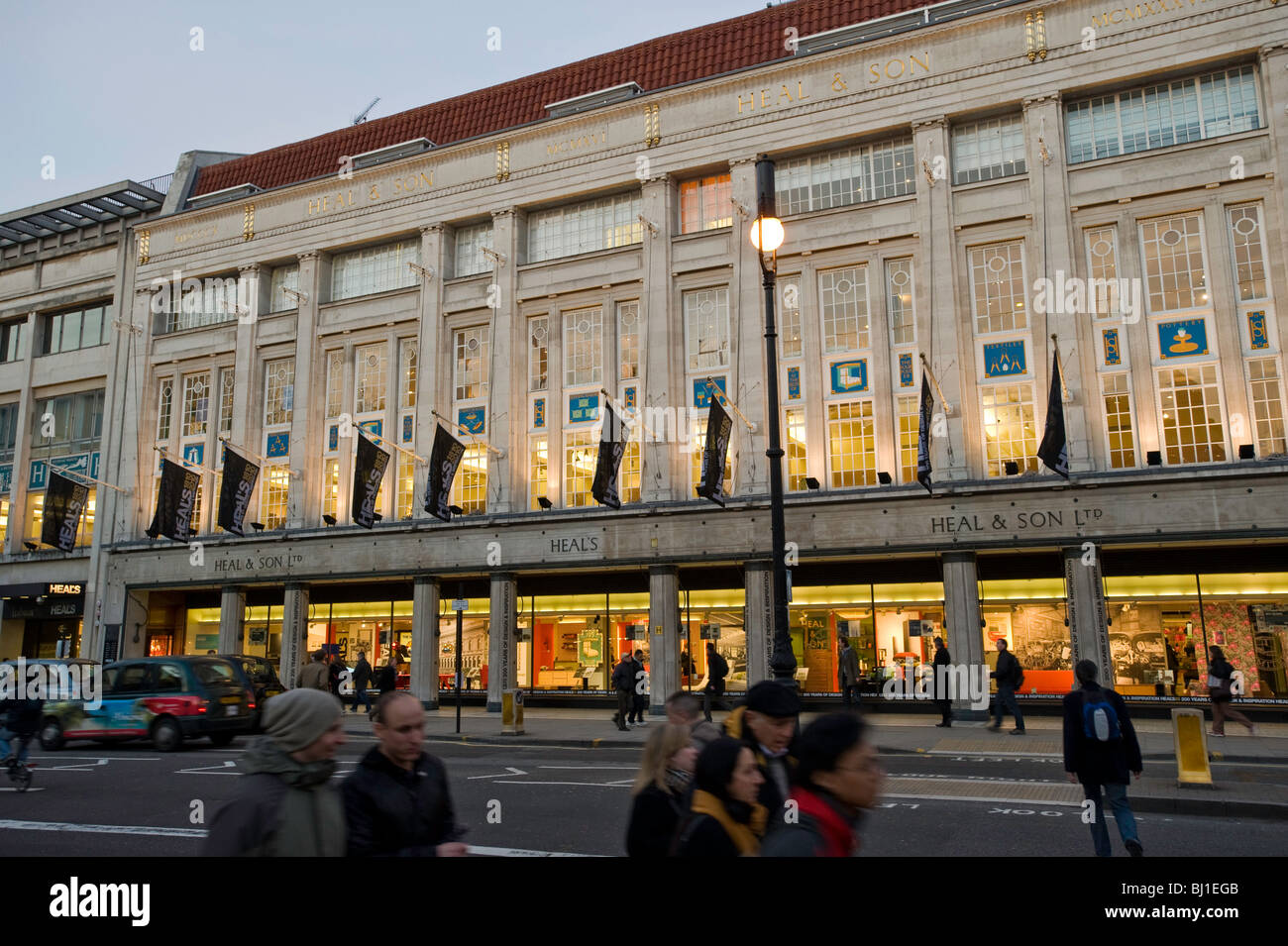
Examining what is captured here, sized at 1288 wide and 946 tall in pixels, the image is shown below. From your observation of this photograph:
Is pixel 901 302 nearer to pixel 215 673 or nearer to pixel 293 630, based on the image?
pixel 215 673

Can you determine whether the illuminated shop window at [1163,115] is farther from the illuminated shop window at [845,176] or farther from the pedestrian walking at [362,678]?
the pedestrian walking at [362,678]

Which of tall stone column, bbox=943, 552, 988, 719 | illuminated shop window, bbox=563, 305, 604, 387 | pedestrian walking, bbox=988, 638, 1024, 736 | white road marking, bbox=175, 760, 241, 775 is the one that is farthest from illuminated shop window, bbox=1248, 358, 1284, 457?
white road marking, bbox=175, 760, 241, 775

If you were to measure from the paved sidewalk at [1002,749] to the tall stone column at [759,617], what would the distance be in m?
1.62

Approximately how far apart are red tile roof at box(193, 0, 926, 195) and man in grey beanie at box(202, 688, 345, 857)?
28307 mm

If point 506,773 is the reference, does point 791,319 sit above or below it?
above

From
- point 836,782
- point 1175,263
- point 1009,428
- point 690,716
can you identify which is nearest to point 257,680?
point 690,716

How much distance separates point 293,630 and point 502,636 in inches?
327

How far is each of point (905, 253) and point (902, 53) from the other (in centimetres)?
573

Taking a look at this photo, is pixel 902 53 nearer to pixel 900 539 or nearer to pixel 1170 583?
pixel 900 539

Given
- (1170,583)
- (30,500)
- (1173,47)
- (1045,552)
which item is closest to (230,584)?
(30,500)

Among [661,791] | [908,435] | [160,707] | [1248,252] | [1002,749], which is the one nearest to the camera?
[661,791]

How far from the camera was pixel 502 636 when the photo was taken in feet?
94.8

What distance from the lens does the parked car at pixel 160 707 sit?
61.9 ft
